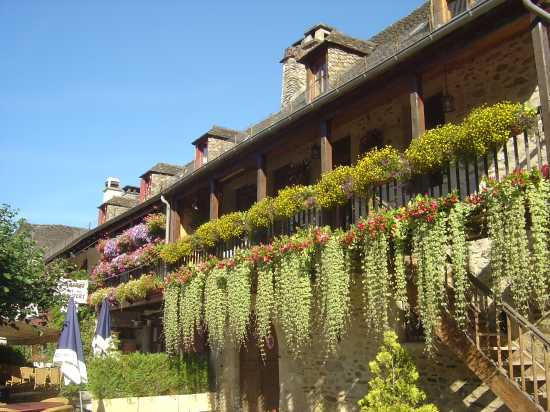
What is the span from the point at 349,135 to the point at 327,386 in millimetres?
4585

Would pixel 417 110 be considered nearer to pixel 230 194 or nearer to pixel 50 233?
pixel 230 194

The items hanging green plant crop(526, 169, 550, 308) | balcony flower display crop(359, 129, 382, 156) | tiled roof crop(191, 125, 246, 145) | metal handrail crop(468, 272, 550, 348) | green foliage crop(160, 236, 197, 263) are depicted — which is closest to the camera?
hanging green plant crop(526, 169, 550, 308)

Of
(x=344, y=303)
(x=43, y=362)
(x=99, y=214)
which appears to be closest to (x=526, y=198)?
(x=344, y=303)

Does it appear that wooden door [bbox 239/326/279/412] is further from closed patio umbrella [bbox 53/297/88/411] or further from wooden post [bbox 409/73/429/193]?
wooden post [bbox 409/73/429/193]

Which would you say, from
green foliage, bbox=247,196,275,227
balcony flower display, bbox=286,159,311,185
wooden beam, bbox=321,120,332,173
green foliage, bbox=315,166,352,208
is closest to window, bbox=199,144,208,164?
balcony flower display, bbox=286,159,311,185

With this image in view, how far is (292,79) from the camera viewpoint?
1700 cm

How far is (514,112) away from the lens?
644 cm

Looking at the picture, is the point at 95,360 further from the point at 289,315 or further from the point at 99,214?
the point at 99,214

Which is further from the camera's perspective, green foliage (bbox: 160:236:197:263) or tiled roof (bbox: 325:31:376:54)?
green foliage (bbox: 160:236:197:263)

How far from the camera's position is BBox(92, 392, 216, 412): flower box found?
11.8 m

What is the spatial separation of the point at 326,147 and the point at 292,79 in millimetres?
8024

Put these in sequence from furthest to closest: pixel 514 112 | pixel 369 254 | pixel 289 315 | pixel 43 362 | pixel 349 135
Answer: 1. pixel 43 362
2. pixel 349 135
3. pixel 289 315
4. pixel 369 254
5. pixel 514 112

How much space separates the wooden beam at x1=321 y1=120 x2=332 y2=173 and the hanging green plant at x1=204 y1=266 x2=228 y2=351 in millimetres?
2539

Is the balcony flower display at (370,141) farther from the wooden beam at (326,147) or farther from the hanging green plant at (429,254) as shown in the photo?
the hanging green plant at (429,254)
